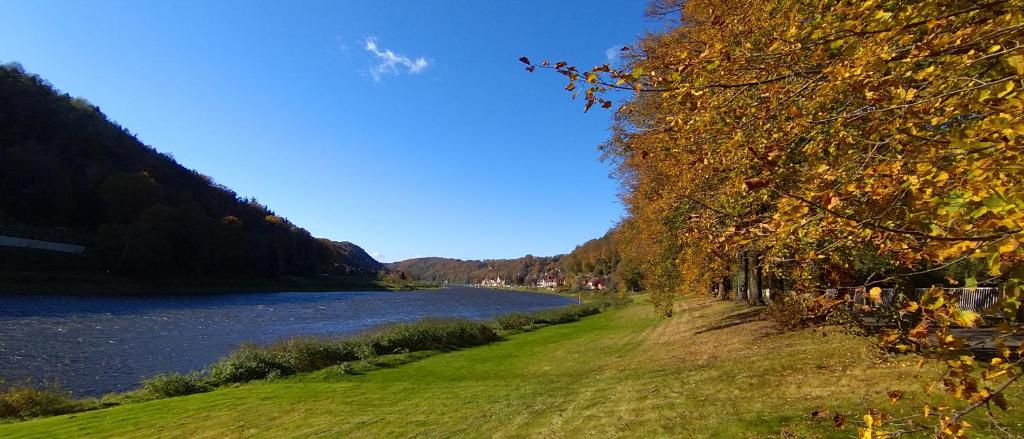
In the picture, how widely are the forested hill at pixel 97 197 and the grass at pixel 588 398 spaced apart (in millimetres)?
80412

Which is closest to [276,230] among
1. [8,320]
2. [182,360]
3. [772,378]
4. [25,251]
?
[25,251]

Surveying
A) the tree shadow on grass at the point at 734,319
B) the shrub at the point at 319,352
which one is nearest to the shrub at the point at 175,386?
the shrub at the point at 319,352

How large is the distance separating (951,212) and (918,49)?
113 centimetres

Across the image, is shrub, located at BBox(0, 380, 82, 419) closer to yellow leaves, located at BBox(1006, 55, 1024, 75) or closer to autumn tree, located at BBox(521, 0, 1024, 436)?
autumn tree, located at BBox(521, 0, 1024, 436)

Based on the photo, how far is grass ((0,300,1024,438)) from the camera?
27.5 feet

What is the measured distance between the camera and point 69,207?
318 ft

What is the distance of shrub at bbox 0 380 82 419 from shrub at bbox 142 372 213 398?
6.78 ft

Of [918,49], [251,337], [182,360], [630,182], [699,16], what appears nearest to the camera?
[918,49]

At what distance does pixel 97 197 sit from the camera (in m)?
102

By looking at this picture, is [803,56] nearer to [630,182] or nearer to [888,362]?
[888,362]

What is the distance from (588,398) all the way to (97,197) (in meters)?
123

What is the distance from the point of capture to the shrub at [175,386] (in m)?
18.5

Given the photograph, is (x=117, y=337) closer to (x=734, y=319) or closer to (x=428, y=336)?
(x=428, y=336)

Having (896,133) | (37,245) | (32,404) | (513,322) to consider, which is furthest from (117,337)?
(37,245)
